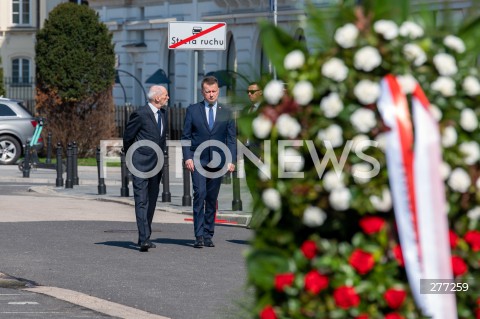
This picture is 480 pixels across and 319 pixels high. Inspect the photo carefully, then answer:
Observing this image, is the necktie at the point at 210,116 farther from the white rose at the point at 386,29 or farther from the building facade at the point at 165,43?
the building facade at the point at 165,43

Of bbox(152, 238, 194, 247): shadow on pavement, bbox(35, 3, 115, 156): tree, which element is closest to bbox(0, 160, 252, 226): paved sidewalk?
bbox(152, 238, 194, 247): shadow on pavement

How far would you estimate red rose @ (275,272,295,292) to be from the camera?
4965 mm

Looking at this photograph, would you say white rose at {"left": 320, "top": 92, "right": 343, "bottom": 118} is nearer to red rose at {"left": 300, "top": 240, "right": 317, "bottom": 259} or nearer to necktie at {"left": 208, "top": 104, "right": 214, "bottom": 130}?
red rose at {"left": 300, "top": 240, "right": 317, "bottom": 259}

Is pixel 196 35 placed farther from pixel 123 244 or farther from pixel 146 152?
pixel 146 152

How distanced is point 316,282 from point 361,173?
410 millimetres

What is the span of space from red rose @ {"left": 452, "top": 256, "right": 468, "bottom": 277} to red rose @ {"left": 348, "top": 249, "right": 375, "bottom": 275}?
0.32 metres

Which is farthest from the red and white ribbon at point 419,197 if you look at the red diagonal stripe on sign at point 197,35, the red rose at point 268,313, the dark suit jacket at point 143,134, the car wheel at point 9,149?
the car wheel at point 9,149

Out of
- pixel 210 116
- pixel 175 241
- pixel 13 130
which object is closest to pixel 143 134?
pixel 210 116

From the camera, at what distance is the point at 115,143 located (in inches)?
1433

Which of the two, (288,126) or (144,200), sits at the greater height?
(288,126)

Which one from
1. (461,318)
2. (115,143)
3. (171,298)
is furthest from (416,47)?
(115,143)

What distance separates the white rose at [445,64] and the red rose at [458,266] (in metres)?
0.66

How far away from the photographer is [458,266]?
503cm

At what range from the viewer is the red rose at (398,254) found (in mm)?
4906
